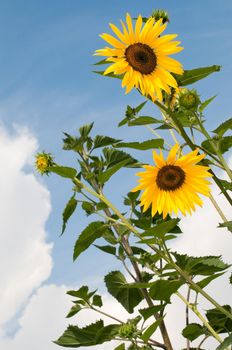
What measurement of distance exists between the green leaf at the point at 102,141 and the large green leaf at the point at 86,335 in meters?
0.95

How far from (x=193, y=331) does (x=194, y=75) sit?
1.34 meters

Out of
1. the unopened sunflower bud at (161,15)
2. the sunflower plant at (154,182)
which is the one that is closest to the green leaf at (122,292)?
the sunflower plant at (154,182)

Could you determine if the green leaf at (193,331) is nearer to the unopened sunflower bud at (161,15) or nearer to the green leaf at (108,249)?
the green leaf at (108,249)

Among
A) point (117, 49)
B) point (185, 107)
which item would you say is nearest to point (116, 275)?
point (185, 107)

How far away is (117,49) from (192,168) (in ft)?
1.99

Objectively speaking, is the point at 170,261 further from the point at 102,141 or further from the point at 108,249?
the point at 102,141

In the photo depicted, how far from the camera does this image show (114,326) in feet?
9.93

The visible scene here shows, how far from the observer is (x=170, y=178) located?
264cm

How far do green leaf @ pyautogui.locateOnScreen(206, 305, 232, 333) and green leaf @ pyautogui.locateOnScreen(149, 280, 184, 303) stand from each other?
1.90 ft

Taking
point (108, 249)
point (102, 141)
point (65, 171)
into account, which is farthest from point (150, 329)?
point (102, 141)

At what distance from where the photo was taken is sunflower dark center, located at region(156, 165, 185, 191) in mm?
2602

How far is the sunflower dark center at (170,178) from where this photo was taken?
260cm

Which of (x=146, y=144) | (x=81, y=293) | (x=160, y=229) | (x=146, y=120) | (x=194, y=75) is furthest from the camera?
(x=81, y=293)

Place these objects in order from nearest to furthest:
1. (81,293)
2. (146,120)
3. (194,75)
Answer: (194,75) < (146,120) < (81,293)
